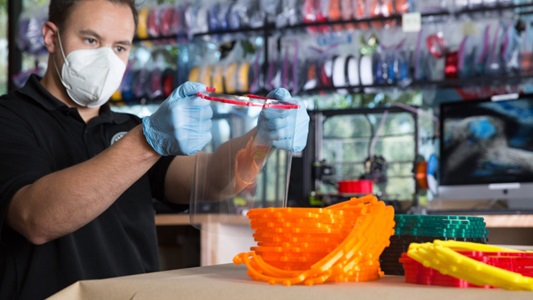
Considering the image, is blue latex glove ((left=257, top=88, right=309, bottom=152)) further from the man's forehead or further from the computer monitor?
the computer monitor

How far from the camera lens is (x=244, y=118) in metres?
1.31

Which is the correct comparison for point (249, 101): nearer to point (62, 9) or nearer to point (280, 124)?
point (280, 124)

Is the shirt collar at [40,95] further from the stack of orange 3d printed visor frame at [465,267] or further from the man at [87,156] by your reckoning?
the stack of orange 3d printed visor frame at [465,267]

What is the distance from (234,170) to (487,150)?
234cm

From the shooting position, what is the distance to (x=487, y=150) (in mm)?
3486

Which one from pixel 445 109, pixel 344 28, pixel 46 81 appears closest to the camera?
pixel 46 81

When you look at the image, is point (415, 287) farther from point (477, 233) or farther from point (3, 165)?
point (3, 165)

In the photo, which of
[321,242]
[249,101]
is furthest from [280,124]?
[321,242]

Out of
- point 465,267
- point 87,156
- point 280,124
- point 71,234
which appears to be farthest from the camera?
point 87,156

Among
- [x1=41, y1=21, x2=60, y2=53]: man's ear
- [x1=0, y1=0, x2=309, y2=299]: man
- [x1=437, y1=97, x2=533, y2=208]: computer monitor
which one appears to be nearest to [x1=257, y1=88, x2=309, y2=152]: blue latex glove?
[x1=0, y1=0, x2=309, y2=299]: man

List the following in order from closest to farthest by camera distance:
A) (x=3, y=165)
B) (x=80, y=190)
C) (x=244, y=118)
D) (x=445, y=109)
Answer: (x=244, y=118)
(x=80, y=190)
(x=3, y=165)
(x=445, y=109)

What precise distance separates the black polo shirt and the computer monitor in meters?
1.86

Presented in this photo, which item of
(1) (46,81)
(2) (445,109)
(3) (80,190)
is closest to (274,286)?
(3) (80,190)

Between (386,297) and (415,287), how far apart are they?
2.9 inches
